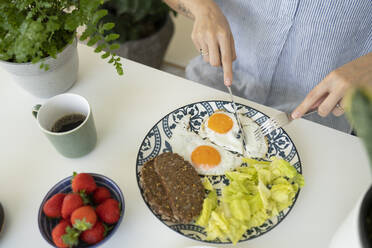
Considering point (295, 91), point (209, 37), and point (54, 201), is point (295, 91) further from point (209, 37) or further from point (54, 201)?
point (54, 201)

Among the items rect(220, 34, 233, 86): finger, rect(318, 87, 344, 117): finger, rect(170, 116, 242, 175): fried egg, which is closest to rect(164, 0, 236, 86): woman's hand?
rect(220, 34, 233, 86): finger

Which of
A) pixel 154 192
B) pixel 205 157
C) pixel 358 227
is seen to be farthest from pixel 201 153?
pixel 358 227

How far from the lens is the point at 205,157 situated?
1.13 metres

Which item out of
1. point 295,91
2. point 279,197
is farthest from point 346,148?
point 295,91

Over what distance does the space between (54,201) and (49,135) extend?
0.75 feet

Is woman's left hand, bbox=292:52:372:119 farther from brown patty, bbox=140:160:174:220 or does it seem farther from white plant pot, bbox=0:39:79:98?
white plant pot, bbox=0:39:79:98

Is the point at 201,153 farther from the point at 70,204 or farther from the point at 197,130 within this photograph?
the point at 70,204

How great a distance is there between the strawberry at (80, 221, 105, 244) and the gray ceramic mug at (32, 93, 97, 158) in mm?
319

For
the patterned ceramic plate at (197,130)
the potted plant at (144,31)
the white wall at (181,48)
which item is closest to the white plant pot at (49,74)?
the patterned ceramic plate at (197,130)

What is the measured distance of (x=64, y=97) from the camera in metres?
1.09

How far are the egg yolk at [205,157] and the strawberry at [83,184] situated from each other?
0.38 meters

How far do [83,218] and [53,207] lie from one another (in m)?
0.12

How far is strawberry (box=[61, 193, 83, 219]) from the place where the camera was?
86cm

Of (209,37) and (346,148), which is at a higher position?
(209,37)
